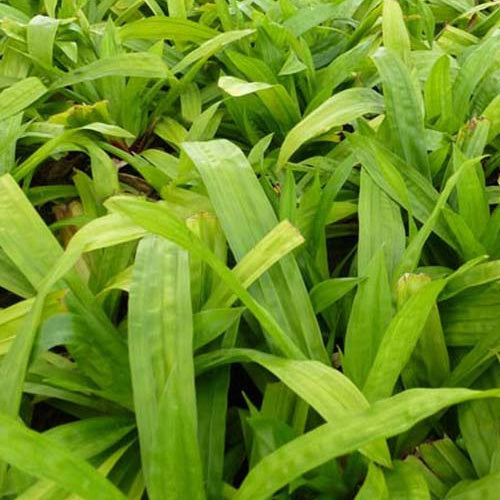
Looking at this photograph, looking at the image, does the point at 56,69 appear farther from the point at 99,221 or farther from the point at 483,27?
the point at 483,27

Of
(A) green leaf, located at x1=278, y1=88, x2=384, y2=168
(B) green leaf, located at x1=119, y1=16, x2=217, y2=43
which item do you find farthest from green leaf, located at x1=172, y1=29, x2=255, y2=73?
(A) green leaf, located at x1=278, y1=88, x2=384, y2=168

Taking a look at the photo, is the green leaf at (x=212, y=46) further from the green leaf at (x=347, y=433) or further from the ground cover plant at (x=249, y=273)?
the green leaf at (x=347, y=433)

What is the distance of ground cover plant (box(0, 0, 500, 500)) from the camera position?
2.42 ft

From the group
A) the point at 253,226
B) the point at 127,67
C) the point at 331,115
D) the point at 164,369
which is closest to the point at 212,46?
the point at 127,67

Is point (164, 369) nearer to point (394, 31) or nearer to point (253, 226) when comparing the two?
point (253, 226)

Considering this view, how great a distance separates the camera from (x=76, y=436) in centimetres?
80

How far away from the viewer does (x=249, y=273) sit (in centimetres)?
87

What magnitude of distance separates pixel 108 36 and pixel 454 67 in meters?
0.68

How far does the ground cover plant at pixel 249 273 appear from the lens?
2.42ft

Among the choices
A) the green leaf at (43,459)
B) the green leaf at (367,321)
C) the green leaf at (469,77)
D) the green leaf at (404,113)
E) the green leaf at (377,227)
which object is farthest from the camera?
the green leaf at (469,77)

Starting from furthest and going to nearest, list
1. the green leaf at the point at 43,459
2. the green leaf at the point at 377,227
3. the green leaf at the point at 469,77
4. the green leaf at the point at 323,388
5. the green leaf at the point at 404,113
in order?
the green leaf at the point at 469,77 → the green leaf at the point at 404,113 → the green leaf at the point at 377,227 → the green leaf at the point at 323,388 → the green leaf at the point at 43,459

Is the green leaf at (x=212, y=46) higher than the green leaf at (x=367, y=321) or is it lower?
higher

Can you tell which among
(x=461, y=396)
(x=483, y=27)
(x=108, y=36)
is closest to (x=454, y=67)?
(x=483, y=27)

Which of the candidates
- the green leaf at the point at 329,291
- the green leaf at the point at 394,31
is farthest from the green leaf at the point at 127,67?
the green leaf at the point at 329,291
